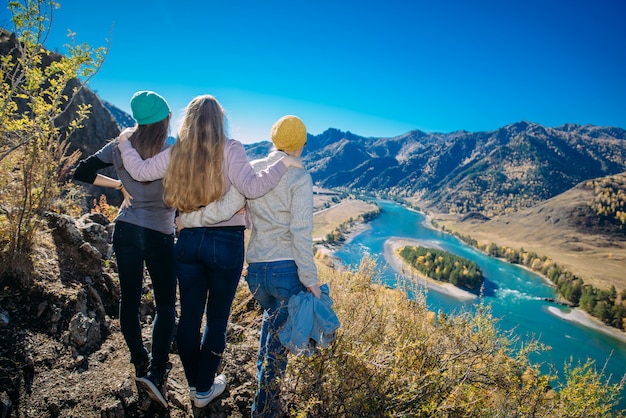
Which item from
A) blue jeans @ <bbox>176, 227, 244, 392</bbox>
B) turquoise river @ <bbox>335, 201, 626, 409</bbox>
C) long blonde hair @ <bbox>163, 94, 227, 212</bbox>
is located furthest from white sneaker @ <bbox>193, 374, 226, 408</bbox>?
turquoise river @ <bbox>335, 201, 626, 409</bbox>

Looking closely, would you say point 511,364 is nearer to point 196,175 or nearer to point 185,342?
point 185,342

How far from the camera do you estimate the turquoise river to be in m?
38.8

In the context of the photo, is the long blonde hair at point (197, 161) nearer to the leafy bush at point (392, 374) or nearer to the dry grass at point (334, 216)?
the leafy bush at point (392, 374)

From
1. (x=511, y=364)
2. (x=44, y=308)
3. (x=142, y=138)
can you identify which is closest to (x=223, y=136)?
(x=142, y=138)

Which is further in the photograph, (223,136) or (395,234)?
(395,234)

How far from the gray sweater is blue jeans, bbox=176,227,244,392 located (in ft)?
0.34

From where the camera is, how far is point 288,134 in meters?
2.03

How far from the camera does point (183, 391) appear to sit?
2.51 meters

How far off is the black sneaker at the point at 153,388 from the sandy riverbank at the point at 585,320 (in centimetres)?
6677

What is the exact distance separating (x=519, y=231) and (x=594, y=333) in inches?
3281

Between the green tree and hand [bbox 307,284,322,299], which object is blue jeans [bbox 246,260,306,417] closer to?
hand [bbox 307,284,322,299]

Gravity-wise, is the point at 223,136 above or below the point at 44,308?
above

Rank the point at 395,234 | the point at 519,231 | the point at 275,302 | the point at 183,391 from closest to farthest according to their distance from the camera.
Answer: the point at 275,302 < the point at 183,391 < the point at 395,234 < the point at 519,231

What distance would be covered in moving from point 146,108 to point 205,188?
71 cm
